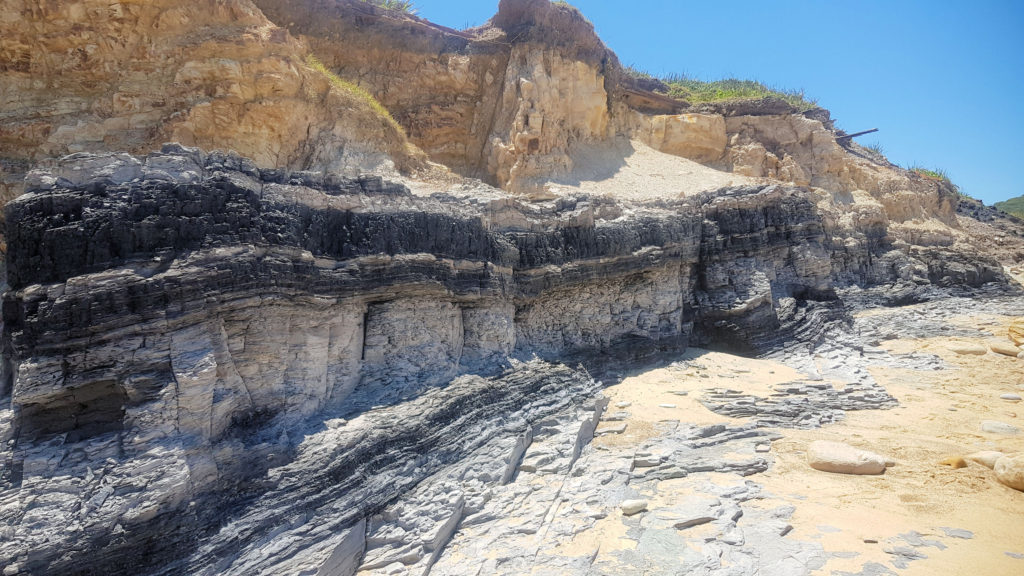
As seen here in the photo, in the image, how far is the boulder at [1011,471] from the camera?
5.05m

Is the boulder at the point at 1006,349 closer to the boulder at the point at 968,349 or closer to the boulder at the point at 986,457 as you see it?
the boulder at the point at 968,349

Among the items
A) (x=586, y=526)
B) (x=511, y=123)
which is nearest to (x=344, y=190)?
(x=586, y=526)

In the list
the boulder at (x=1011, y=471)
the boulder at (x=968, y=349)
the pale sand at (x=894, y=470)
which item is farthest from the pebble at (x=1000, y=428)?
the boulder at (x=968, y=349)

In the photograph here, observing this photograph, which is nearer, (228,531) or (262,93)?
(228,531)

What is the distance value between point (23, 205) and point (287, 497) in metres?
3.35

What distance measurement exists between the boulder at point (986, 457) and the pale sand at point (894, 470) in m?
0.11

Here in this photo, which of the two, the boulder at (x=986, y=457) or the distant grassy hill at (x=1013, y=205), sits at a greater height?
the distant grassy hill at (x=1013, y=205)

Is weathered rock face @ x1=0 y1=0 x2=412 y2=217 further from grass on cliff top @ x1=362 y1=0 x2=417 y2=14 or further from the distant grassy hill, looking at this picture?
the distant grassy hill

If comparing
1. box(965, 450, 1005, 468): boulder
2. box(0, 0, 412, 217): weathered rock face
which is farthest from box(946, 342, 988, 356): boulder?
box(0, 0, 412, 217): weathered rock face

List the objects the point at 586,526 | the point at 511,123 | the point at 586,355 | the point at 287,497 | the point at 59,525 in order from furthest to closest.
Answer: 1. the point at 511,123
2. the point at 586,355
3. the point at 586,526
4. the point at 287,497
5. the point at 59,525

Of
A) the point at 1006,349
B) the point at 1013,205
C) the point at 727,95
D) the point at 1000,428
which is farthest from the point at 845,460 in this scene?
the point at 1013,205

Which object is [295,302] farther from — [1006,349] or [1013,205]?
[1013,205]

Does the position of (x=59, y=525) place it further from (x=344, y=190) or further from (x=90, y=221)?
(x=344, y=190)

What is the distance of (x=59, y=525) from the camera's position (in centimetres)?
349
